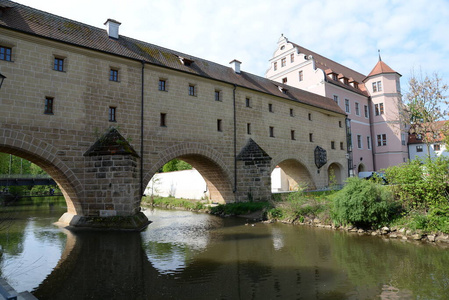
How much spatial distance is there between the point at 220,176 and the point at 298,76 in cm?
1679

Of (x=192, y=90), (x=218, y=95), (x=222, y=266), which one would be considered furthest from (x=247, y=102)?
(x=222, y=266)

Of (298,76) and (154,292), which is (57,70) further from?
(298,76)

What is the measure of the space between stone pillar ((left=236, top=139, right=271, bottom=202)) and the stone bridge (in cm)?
6

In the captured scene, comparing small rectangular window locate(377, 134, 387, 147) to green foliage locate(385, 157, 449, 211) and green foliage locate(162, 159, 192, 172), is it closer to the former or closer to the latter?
green foliage locate(385, 157, 449, 211)

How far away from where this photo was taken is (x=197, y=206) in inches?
806

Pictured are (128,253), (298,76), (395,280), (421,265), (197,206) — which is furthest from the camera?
(298,76)

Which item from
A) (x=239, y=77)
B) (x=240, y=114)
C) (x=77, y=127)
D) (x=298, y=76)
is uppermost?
(x=298, y=76)

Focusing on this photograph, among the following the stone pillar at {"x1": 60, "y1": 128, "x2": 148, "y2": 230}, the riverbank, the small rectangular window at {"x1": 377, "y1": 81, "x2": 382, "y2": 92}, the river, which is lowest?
the river

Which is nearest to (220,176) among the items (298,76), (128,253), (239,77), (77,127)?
(239,77)

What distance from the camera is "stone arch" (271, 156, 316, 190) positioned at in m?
24.4

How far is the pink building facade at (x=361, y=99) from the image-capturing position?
1169 inches

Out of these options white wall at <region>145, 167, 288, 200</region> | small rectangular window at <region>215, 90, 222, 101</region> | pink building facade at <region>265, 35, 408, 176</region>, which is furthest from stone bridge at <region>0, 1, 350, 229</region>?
pink building facade at <region>265, 35, 408, 176</region>

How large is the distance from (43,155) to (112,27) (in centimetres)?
763

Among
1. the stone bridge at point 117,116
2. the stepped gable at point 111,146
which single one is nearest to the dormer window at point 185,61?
the stone bridge at point 117,116
